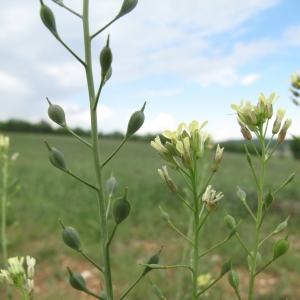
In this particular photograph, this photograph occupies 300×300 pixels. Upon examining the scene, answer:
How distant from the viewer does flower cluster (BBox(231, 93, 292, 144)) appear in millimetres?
899

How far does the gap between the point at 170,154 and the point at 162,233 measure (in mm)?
5032

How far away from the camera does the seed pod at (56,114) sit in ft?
2.79

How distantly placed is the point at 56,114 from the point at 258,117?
1.64ft

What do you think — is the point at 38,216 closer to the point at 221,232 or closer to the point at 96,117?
the point at 221,232

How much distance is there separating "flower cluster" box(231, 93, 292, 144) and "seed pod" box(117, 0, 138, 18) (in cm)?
35

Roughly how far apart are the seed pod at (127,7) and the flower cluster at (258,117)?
1.14ft

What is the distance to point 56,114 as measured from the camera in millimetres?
854

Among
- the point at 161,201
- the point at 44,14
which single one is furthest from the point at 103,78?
the point at 161,201

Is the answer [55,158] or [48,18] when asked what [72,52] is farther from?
[55,158]

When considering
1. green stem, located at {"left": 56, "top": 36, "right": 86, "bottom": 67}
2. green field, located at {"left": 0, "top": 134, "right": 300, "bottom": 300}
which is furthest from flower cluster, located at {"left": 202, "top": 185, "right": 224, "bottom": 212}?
green field, located at {"left": 0, "top": 134, "right": 300, "bottom": 300}

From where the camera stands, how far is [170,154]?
2.67 ft

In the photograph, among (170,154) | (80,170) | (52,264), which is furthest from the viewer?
(80,170)

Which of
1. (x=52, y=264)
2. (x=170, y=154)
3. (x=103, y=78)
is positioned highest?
(x=103, y=78)

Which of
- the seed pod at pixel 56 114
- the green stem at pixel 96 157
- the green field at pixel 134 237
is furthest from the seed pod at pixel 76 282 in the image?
the green field at pixel 134 237
